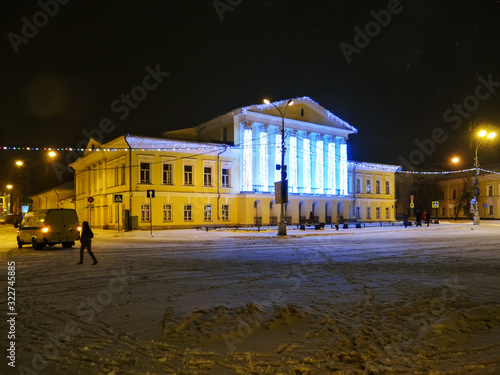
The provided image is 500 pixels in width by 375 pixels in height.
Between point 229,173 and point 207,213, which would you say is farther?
point 229,173

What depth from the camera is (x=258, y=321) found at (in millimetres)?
6945

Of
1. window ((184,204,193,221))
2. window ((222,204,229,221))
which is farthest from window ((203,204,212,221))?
window ((222,204,229,221))

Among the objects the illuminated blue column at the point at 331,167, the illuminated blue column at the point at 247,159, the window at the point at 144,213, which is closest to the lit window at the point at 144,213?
the window at the point at 144,213

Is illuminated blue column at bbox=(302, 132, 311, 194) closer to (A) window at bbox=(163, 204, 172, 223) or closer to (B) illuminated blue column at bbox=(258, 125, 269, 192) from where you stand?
(B) illuminated blue column at bbox=(258, 125, 269, 192)

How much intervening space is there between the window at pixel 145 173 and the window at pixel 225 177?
319 inches

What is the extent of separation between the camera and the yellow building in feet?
131

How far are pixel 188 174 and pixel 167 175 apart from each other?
2.28 metres

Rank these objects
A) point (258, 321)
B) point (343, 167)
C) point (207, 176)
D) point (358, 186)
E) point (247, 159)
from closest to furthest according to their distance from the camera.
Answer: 1. point (258, 321)
2. point (207, 176)
3. point (247, 159)
4. point (343, 167)
5. point (358, 186)

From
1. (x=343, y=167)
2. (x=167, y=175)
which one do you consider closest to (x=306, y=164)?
(x=343, y=167)

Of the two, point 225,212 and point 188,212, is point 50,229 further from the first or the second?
point 225,212

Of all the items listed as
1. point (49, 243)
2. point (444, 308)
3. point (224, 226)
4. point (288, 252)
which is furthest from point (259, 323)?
point (224, 226)

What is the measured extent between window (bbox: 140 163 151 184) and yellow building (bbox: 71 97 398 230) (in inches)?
3.7

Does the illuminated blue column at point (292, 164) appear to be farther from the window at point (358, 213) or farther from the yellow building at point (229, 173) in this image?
the window at point (358, 213)

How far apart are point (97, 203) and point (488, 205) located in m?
64.1
